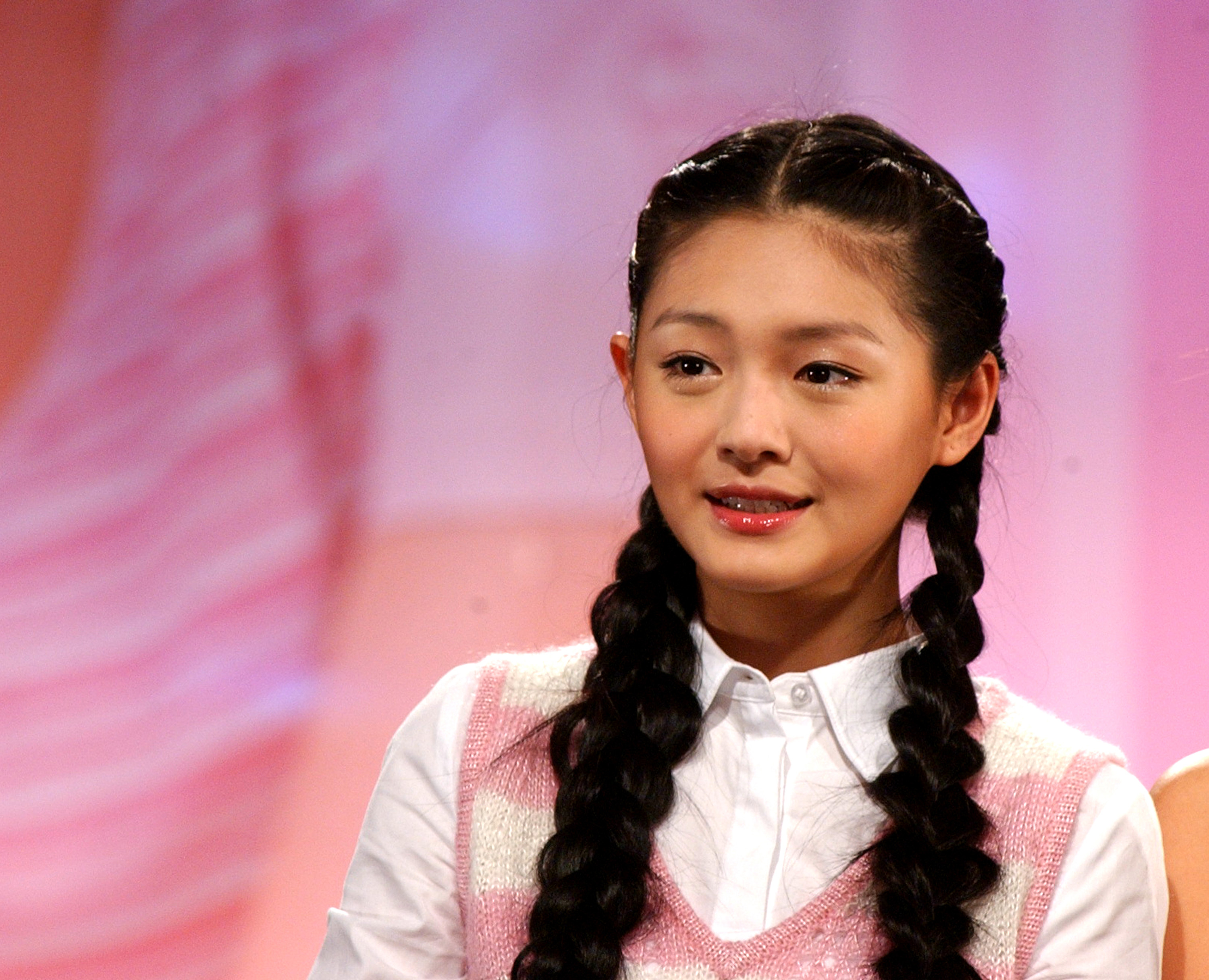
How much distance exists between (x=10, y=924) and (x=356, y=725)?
1.89ft

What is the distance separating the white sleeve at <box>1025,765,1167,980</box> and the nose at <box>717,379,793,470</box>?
0.43 m

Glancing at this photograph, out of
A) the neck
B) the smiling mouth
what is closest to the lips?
the smiling mouth

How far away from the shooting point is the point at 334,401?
237 centimetres

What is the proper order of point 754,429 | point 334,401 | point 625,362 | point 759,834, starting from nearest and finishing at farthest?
point 754,429
point 759,834
point 625,362
point 334,401

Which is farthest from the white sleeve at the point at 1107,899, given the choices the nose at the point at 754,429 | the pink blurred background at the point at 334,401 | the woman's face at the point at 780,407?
the pink blurred background at the point at 334,401

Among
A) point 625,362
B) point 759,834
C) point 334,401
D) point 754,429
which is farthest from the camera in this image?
point 334,401

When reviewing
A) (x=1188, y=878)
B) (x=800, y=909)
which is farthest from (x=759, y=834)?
(x=1188, y=878)

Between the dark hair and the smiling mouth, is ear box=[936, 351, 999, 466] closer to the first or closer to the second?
the dark hair

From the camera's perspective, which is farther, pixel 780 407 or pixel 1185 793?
pixel 1185 793

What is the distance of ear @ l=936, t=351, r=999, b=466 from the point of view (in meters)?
1.47

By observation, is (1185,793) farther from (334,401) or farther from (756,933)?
(334,401)

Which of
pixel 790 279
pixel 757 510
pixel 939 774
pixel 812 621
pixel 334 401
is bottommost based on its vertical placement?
pixel 939 774

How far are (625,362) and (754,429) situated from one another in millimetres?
254

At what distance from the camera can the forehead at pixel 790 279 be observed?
1.37 m
